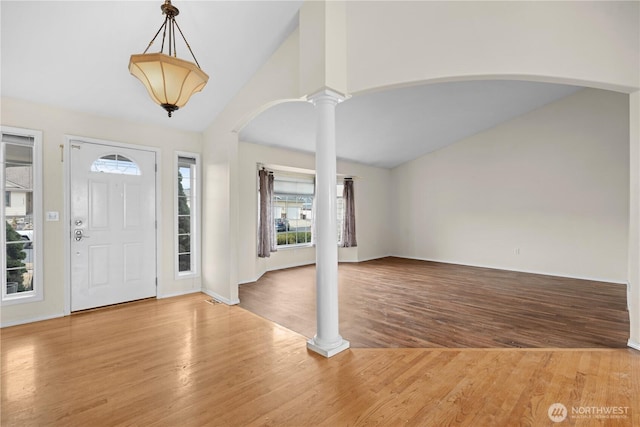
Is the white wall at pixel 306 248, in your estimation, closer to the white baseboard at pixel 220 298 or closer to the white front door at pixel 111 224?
the white baseboard at pixel 220 298

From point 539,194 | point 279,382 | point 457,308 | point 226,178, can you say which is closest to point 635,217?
point 457,308

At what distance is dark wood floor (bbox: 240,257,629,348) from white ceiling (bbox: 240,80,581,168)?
2657 millimetres

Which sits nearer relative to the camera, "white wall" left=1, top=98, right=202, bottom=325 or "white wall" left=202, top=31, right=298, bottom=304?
"white wall" left=1, top=98, right=202, bottom=325

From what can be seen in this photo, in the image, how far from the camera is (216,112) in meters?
4.13

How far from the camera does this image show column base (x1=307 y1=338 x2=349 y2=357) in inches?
101

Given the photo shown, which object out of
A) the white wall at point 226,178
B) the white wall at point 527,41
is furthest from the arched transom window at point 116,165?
the white wall at point 527,41

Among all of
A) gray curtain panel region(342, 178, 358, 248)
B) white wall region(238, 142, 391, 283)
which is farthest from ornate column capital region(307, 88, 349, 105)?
gray curtain panel region(342, 178, 358, 248)

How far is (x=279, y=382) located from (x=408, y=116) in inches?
183

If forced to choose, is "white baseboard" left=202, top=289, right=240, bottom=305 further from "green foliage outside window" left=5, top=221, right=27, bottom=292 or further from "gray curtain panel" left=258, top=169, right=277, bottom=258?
"green foliage outside window" left=5, top=221, right=27, bottom=292

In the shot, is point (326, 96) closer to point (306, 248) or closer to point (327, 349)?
point (327, 349)

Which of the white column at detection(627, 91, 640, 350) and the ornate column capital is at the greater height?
the ornate column capital

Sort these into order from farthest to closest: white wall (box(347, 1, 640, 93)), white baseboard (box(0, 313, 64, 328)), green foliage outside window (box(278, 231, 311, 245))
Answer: green foliage outside window (box(278, 231, 311, 245))
white baseboard (box(0, 313, 64, 328))
white wall (box(347, 1, 640, 93))

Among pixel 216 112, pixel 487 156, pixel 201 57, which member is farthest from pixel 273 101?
Answer: pixel 487 156

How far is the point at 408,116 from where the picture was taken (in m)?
5.21
